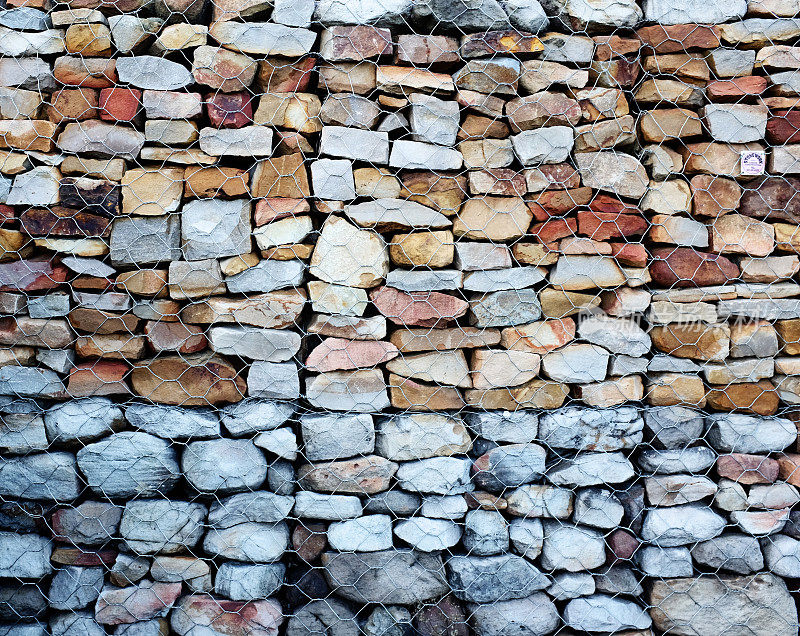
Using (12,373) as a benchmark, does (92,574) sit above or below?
below

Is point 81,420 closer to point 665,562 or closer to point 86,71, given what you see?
point 86,71

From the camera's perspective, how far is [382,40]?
2225mm

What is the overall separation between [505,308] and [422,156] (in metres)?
0.69

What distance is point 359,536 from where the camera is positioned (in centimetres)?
226

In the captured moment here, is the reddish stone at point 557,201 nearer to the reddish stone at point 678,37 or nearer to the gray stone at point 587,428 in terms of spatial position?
the reddish stone at point 678,37

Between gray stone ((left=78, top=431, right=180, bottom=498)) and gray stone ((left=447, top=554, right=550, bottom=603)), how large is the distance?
120 cm

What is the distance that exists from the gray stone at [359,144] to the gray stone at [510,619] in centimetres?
182

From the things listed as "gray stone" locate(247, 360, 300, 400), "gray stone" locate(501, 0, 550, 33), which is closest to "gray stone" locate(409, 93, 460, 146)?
"gray stone" locate(501, 0, 550, 33)

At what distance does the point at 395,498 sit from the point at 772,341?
1.69m

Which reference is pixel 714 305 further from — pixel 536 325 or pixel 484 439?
pixel 484 439

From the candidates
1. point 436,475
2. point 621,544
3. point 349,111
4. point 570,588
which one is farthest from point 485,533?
point 349,111

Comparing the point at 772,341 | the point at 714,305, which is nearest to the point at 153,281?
the point at 714,305

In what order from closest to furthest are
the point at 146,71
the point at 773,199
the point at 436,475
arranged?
the point at 146,71, the point at 436,475, the point at 773,199

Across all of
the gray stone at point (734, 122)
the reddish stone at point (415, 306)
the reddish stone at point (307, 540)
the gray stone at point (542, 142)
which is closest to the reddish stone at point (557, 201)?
the gray stone at point (542, 142)
